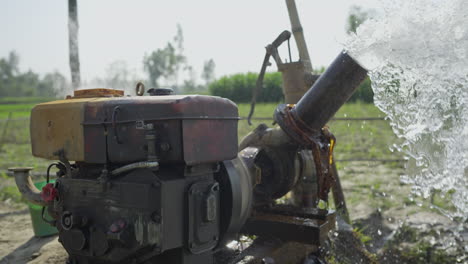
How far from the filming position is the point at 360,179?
658 cm

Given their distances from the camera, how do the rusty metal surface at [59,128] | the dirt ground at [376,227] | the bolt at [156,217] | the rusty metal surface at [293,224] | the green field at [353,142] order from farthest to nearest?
the green field at [353,142], the dirt ground at [376,227], the rusty metal surface at [293,224], the rusty metal surface at [59,128], the bolt at [156,217]

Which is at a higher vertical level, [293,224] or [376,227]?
[293,224]

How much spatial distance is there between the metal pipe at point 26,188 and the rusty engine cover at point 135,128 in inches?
11.0

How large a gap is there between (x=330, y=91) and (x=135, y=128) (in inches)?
53.4

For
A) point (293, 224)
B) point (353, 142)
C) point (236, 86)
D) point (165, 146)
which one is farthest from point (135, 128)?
point (236, 86)

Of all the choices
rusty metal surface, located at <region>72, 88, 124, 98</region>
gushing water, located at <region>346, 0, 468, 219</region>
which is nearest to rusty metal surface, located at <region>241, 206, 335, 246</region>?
gushing water, located at <region>346, 0, 468, 219</region>

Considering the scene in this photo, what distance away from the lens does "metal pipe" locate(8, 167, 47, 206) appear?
2.32 meters

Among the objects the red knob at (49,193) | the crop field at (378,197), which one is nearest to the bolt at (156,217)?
the red knob at (49,193)

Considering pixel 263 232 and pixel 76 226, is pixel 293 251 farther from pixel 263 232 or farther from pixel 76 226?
pixel 76 226

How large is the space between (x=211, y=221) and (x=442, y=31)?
5.33 feet

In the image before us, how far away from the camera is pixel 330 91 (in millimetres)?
2711

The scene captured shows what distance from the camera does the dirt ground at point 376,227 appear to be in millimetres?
3646

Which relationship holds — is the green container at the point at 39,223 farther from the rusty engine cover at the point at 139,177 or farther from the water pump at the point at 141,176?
the rusty engine cover at the point at 139,177

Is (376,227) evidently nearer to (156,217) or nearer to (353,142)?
(156,217)
